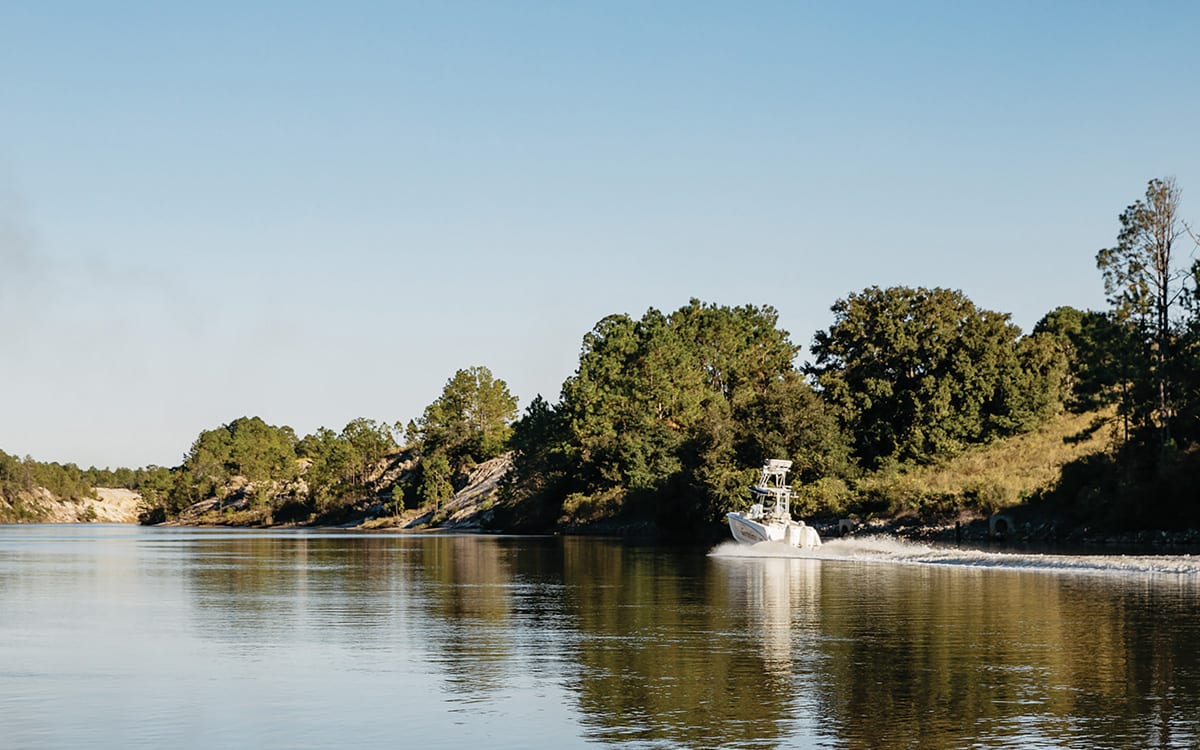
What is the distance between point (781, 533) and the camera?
85.1 metres

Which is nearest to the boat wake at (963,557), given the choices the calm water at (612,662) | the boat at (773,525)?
the boat at (773,525)

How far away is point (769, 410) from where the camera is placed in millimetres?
121562

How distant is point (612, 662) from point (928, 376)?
A: 321 feet

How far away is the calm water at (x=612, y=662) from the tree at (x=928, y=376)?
2433 inches

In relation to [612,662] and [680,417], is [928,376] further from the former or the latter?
[612,662]

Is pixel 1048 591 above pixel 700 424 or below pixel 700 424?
below

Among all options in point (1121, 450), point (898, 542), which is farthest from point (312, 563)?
point (1121, 450)

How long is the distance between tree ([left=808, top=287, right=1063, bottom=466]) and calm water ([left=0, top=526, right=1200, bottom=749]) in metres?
61.8

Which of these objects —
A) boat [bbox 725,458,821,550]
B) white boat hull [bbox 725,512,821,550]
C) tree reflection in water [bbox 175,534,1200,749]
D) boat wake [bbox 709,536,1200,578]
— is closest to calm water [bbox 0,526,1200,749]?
tree reflection in water [bbox 175,534,1200,749]

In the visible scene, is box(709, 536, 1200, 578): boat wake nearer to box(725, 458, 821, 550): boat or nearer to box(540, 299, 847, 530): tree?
box(725, 458, 821, 550): boat

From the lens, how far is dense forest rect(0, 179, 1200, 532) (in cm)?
8744

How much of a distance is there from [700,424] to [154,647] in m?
97.7

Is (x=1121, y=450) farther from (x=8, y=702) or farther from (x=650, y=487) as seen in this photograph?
(x=8, y=702)

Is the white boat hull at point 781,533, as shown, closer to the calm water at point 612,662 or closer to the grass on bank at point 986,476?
the grass on bank at point 986,476
